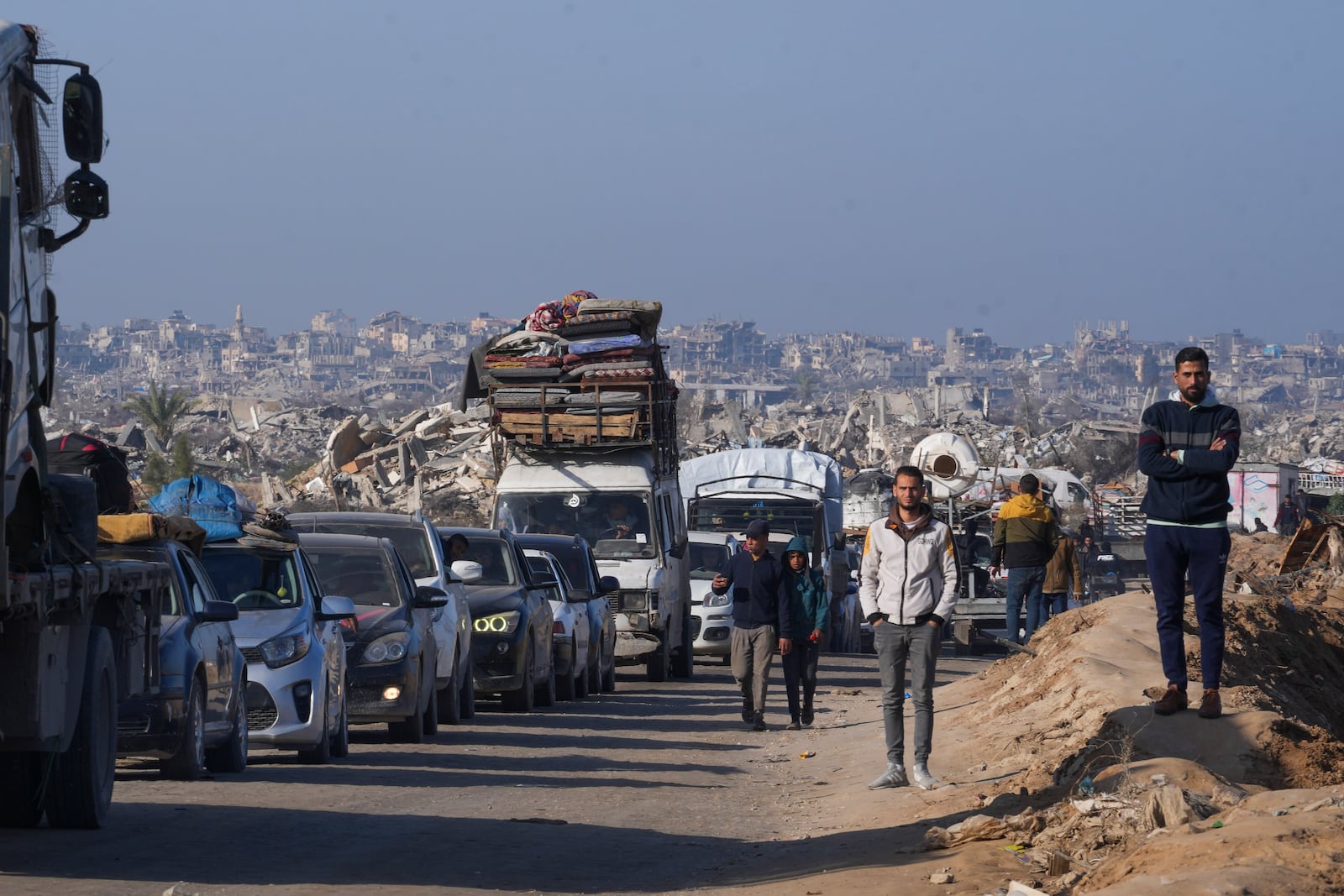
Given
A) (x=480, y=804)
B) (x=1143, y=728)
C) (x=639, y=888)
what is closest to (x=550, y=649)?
(x=480, y=804)

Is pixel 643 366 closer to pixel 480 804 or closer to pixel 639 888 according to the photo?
pixel 480 804

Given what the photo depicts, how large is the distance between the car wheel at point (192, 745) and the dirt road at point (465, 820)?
0.40 ft

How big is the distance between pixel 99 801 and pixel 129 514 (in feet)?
8.05

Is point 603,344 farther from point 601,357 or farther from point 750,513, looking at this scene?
point 750,513

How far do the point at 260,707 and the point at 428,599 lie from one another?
2.62 m

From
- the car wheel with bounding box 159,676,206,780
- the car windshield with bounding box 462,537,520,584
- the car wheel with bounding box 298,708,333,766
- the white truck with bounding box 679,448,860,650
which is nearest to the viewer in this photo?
the car wheel with bounding box 159,676,206,780

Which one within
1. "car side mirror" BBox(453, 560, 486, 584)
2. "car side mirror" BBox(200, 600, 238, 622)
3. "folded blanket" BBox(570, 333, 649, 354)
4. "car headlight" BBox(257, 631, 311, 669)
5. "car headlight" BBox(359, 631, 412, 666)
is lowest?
"car headlight" BBox(359, 631, 412, 666)

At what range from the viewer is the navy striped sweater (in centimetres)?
1028

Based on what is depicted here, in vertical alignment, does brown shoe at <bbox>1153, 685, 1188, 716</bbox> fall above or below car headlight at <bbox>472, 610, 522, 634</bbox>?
above

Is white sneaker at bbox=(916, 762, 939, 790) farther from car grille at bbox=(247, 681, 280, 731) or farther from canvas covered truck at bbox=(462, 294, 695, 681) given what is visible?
canvas covered truck at bbox=(462, 294, 695, 681)

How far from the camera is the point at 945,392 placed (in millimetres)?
157875

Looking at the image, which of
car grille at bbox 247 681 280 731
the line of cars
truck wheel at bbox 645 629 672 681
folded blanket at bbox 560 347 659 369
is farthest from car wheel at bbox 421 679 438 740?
folded blanket at bbox 560 347 659 369

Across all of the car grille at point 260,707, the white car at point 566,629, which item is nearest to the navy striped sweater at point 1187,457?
the car grille at point 260,707

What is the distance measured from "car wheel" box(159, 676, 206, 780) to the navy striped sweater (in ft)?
19.0
